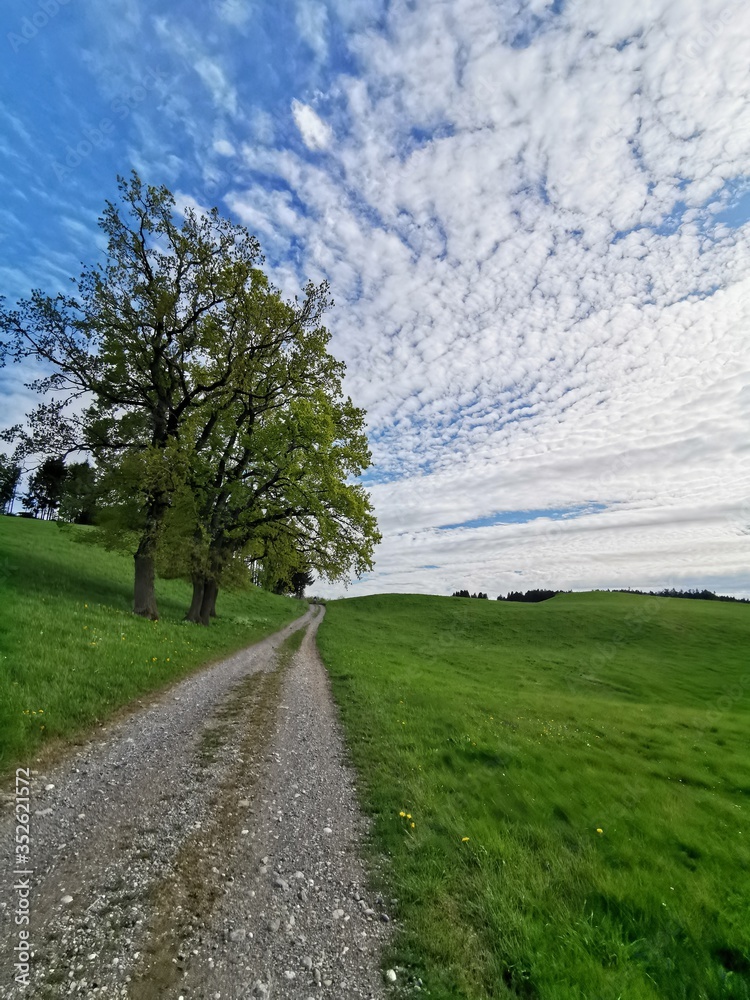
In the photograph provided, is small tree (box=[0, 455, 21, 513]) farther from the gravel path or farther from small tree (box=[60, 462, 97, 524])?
the gravel path

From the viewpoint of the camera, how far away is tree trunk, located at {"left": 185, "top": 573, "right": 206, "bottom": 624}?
90.1 ft

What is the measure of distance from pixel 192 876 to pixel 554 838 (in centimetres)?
566

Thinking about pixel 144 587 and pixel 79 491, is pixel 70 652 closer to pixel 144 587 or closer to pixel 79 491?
pixel 144 587

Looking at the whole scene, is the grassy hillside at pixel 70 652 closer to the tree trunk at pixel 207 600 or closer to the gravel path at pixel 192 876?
the gravel path at pixel 192 876

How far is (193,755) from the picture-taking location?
29.2 ft

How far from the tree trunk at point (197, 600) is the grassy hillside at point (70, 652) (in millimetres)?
1709

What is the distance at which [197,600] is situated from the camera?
2798 centimetres

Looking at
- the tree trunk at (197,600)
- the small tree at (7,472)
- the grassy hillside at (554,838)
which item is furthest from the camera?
the tree trunk at (197,600)

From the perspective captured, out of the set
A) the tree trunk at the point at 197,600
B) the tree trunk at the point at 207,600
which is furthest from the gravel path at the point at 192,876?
the tree trunk at the point at 207,600

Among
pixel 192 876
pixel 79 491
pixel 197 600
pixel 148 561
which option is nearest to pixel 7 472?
pixel 79 491

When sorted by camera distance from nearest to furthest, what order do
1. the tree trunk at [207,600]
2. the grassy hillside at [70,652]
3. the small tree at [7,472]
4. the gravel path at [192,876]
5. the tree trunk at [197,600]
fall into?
1. the gravel path at [192,876]
2. the grassy hillside at [70,652]
3. the small tree at [7,472]
4. the tree trunk at [197,600]
5. the tree trunk at [207,600]

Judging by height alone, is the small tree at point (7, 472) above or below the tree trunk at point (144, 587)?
above

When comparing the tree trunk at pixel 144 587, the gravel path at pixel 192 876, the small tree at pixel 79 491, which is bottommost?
the gravel path at pixel 192 876

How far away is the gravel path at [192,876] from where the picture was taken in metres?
3.99
